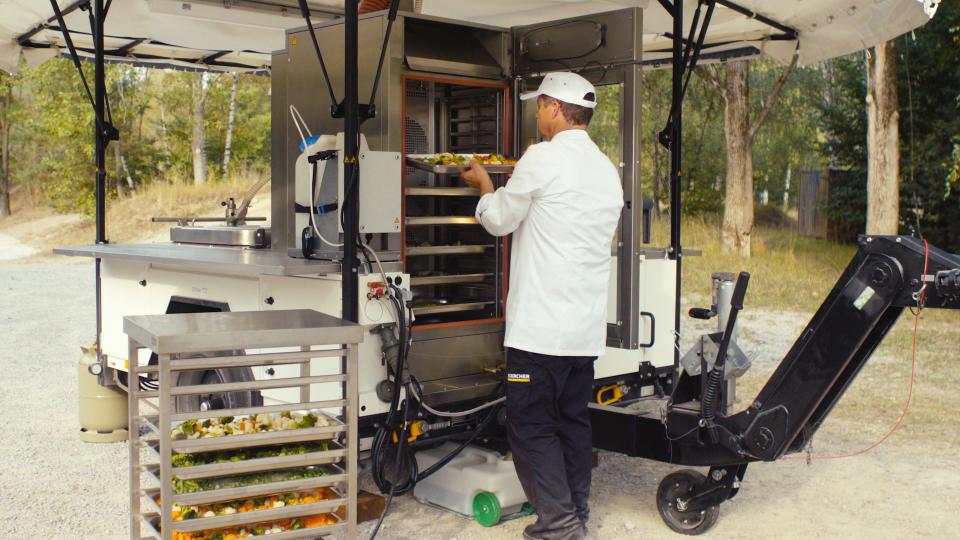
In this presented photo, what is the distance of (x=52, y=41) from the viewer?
731 centimetres

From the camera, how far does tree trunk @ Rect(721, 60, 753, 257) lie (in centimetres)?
1672

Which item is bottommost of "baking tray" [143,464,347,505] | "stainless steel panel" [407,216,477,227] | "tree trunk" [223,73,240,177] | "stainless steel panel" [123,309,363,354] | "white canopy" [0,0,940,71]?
"baking tray" [143,464,347,505]

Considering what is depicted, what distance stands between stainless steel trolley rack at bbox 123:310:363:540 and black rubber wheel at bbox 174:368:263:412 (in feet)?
3.47

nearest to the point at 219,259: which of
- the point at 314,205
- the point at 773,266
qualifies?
the point at 314,205

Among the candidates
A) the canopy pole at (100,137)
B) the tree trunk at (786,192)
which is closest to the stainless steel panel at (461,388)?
the canopy pole at (100,137)

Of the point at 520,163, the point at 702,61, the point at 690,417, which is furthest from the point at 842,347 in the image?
the point at 702,61

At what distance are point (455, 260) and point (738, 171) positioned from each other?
12290 millimetres

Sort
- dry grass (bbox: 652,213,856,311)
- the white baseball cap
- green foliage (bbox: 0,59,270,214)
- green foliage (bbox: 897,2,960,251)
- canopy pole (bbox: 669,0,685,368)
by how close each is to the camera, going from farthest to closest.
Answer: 1. green foliage (bbox: 0,59,270,214)
2. green foliage (bbox: 897,2,960,251)
3. dry grass (bbox: 652,213,856,311)
4. canopy pole (bbox: 669,0,685,368)
5. the white baseball cap

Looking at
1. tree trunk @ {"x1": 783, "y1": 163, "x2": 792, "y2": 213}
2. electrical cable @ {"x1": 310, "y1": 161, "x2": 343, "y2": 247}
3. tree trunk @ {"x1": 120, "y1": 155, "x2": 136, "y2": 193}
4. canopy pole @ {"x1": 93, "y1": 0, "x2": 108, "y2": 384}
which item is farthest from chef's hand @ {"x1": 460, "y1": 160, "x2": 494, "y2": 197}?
tree trunk @ {"x1": 783, "y1": 163, "x2": 792, "y2": 213}

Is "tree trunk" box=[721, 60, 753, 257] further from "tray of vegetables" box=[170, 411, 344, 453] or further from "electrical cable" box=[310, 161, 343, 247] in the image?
"tray of vegetables" box=[170, 411, 344, 453]

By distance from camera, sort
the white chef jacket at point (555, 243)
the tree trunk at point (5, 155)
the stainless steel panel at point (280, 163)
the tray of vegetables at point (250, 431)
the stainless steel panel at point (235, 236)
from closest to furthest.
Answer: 1. the tray of vegetables at point (250, 431)
2. the white chef jacket at point (555, 243)
3. the stainless steel panel at point (280, 163)
4. the stainless steel panel at point (235, 236)
5. the tree trunk at point (5, 155)

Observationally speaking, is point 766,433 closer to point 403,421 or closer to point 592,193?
point 592,193

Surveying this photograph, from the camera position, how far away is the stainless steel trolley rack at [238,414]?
3.22 m

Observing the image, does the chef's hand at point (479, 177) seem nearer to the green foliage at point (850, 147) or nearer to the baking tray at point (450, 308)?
the baking tray at point (450, 308)
